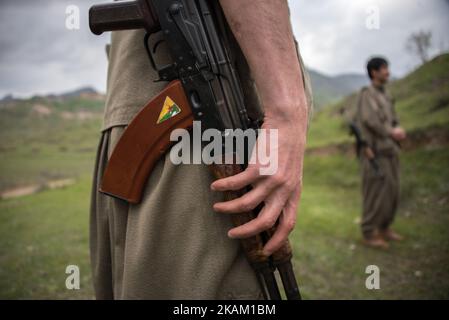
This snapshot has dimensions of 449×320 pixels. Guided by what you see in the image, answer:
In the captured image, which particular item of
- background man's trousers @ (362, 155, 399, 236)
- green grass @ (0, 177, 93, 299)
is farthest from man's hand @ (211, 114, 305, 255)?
background man's trousers @ (362, 155, 399, 236)

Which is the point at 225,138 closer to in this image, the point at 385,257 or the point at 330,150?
the point at 385,257

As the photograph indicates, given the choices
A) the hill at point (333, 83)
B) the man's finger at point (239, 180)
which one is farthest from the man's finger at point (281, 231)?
the hill at point (333, 83)

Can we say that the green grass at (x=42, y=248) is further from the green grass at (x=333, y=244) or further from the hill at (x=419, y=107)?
the hill at (x=419, y=107)

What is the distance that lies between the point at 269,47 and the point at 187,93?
33cm

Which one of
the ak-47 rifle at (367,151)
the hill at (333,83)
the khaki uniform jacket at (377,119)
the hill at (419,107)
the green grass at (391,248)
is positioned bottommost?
the green grass at (391,248)

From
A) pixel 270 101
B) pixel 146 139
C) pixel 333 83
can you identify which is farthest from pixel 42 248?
pixel 333 83

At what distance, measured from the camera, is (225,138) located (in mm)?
1276

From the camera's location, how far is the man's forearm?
A: 1.19 meters

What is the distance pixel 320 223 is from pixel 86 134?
1938 inches

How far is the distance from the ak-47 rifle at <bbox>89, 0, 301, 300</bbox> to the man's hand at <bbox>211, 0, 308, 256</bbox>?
0.22 feet

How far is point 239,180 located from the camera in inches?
46.8

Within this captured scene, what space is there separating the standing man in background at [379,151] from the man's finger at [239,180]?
458 cm

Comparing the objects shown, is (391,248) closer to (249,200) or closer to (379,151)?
(379,151)

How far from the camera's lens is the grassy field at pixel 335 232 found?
4168mm
